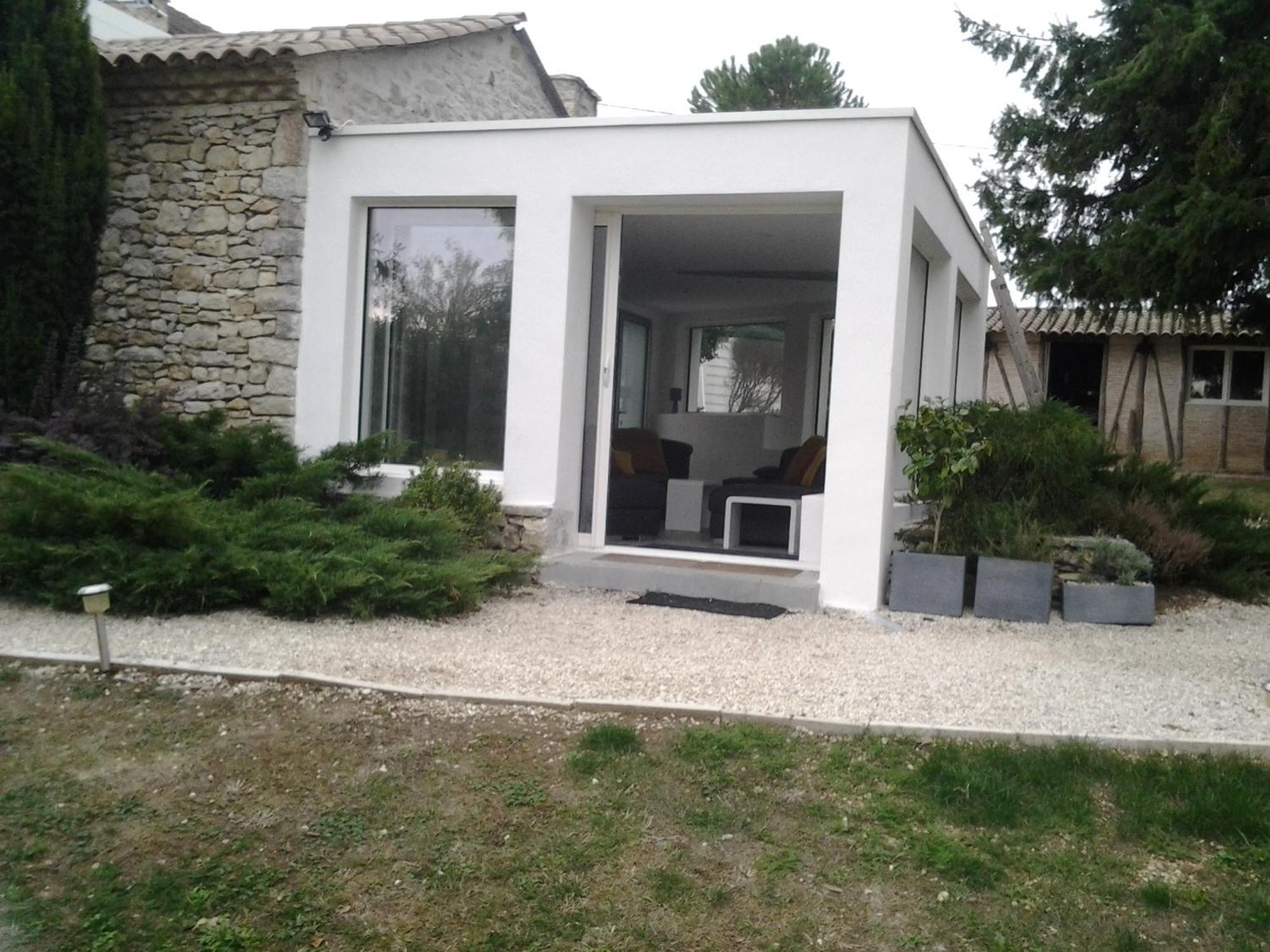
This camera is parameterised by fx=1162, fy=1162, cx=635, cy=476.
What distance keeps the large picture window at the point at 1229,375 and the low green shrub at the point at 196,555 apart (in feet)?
62.8

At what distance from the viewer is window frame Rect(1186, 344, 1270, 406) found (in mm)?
21109

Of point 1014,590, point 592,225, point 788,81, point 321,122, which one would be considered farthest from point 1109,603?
point 788,81

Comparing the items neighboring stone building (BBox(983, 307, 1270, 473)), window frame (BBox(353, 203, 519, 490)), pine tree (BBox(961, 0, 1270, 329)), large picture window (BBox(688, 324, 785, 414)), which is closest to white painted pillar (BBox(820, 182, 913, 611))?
window frame (BBox(353, 203, 519, 490))

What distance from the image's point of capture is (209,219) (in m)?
8.11

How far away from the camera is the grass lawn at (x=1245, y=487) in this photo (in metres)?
15.7

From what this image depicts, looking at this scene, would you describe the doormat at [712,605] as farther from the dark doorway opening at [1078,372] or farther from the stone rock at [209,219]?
the dark doorway opening at [1078,372]

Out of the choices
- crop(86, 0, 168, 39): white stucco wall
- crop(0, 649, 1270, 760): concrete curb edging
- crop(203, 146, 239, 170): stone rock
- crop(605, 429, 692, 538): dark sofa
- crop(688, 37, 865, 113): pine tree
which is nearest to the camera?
crop(0, 649, 1270, 760): concrete curb edging

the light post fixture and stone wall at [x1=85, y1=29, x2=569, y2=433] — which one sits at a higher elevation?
stone wall at [x1=85, y1=29, x2=569, y2=433]

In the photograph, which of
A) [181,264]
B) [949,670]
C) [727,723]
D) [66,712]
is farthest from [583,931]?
[181,264]

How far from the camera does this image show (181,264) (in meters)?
8.17

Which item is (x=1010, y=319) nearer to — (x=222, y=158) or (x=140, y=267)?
(x=222, y=158)

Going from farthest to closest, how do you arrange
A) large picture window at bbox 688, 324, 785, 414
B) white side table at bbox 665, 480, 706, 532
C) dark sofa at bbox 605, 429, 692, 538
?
1. large picture window at bbox 688, 324, 785, 414
2. white side table at bbox 665, 480, 706, 532
3. dark sofa at bbox 605, 429, 692, 538

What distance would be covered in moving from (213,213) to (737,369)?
20.6 feet

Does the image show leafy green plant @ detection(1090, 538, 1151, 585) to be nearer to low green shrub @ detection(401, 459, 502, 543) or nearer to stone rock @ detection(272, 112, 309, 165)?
low green shrub @ detection(401, 459, 502, 543)
